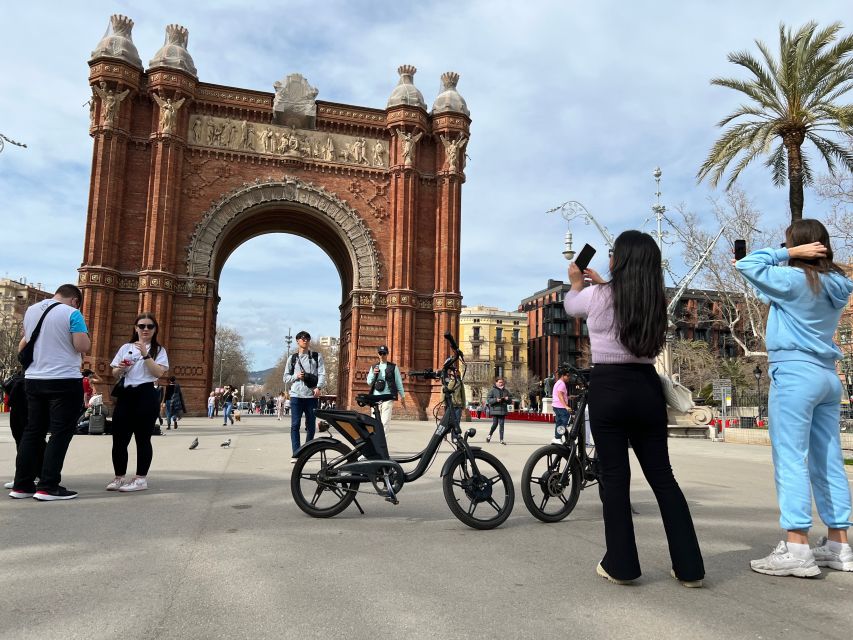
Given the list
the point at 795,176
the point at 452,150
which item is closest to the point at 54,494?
the point at 795,176

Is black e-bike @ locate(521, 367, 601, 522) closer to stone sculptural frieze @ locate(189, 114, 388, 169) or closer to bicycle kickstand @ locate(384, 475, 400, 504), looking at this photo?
bicycle kickstand @ locate(384, 475, 400, 504)

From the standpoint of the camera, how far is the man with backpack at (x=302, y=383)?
935cm

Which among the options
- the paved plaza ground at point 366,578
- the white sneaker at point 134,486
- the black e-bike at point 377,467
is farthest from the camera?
the white sneaker at point 134,486

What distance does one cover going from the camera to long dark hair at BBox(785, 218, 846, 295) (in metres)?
3.97

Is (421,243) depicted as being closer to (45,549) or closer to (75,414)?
(75,414)

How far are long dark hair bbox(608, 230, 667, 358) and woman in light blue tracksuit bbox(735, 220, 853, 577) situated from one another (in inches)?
30.5

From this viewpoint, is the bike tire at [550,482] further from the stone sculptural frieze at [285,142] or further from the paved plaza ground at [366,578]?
the stone sculptural frieze at [285,142]

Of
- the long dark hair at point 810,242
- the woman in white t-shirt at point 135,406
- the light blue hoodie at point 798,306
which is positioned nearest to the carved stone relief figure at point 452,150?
the woman in white t-shirt at point 135,406

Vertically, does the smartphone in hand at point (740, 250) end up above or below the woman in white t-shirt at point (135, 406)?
above

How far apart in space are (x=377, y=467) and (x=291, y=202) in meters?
26.8

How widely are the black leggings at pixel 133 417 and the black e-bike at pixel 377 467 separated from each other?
2.06 metres

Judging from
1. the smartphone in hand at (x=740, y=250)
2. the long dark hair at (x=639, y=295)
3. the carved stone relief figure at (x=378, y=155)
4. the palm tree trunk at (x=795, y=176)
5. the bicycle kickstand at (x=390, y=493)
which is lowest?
the bicycle kickstand at (x=390, y=493)

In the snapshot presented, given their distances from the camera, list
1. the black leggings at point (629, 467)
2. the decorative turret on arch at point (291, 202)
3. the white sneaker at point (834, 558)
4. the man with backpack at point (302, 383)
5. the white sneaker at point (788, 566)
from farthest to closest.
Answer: the decorative turret on arch at point (291, 202)
the man with backpack at point (302, 383)
the white sneaker at point (834, 558)
the white sneaker at point (788, 566)
the black leggings at point (629, 467)

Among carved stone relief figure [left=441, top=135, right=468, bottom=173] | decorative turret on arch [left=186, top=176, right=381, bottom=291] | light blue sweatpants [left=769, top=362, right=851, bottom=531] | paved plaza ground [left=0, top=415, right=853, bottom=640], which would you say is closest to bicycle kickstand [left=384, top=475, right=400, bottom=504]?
paved plaza ground [left=0, top=415, right=853, bottom=640]
